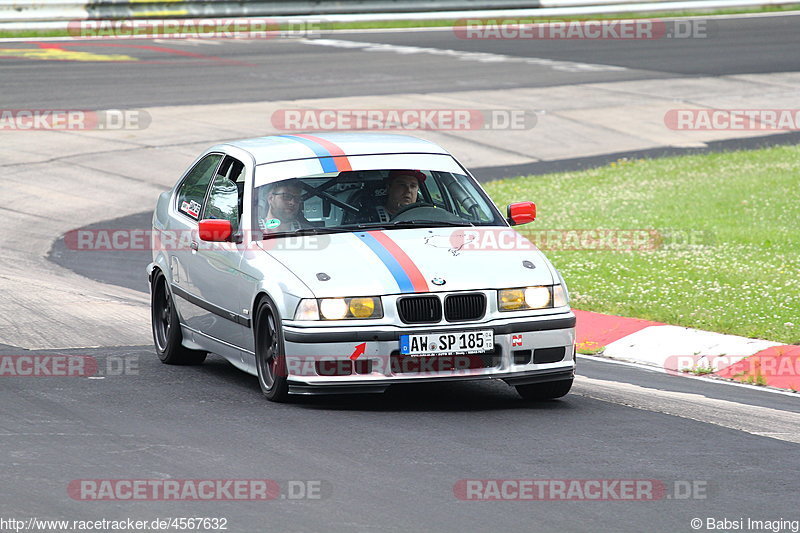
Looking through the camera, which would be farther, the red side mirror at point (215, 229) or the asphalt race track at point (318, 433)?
the red side mirror at point (215, 229)

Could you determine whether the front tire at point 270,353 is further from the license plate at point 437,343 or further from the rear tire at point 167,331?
the rear tire at point 167,331

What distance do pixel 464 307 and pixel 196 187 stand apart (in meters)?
2.84

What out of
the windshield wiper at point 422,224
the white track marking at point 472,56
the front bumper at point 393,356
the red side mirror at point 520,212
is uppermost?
the windshield wiper at point 422,224

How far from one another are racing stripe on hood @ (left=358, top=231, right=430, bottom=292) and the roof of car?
0.95m

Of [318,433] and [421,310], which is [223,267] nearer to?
[421,310]

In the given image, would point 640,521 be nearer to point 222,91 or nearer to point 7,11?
point 222,91

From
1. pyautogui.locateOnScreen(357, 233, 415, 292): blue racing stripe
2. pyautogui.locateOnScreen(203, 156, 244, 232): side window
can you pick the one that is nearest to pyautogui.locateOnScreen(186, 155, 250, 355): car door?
pyautogui.locateOnScreen(203, 156, 244, 232): side window

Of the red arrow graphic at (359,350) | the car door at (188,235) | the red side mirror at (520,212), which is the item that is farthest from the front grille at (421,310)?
the car door at (188,235)

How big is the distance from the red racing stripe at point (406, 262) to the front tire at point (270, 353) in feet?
2.56

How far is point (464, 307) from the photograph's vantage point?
8.09 metres

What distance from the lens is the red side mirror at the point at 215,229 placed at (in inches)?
348

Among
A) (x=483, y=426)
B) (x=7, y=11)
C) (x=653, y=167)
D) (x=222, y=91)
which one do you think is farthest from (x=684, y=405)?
(x=7, y=11)

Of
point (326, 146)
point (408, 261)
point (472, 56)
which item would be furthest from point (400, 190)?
point (472, 56)

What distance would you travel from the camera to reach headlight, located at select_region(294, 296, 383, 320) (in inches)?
315
